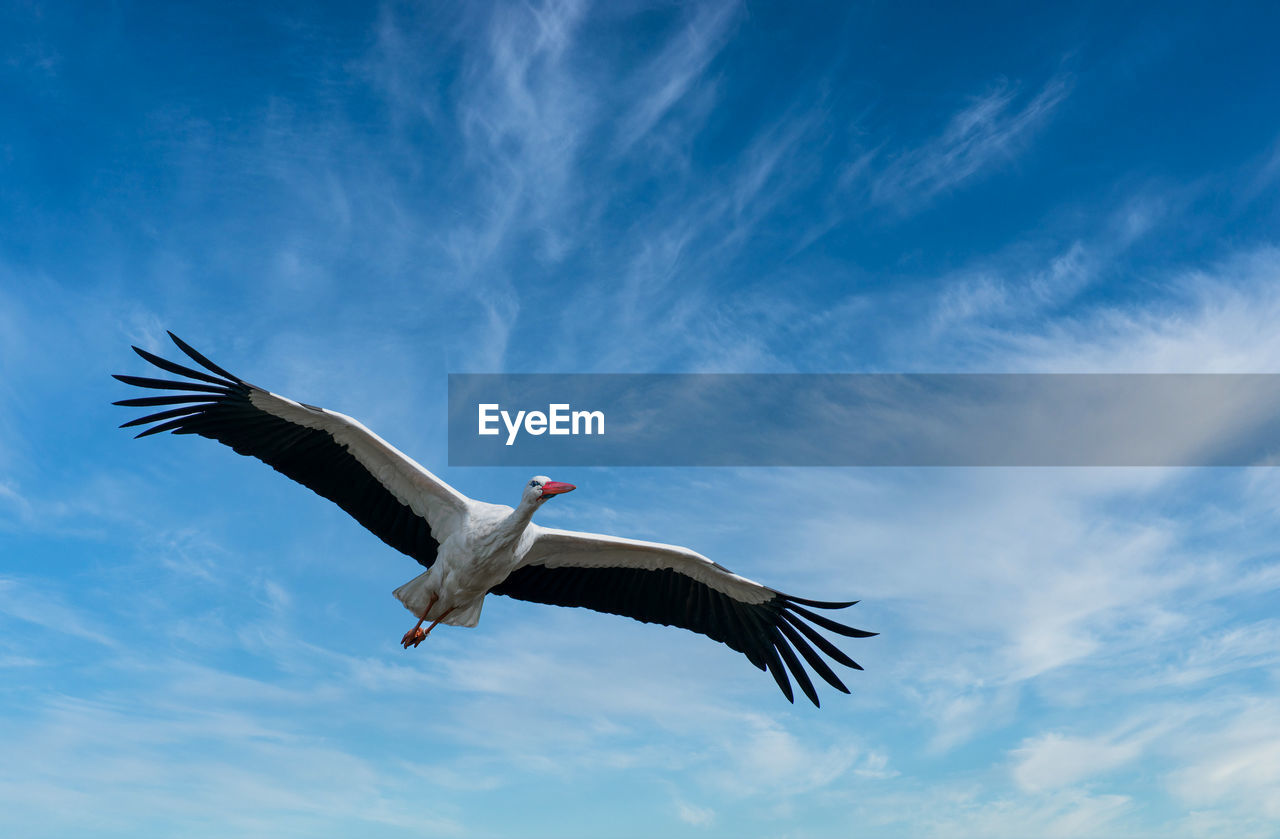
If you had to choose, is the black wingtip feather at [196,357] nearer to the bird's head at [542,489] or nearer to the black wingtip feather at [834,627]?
the bird's head at [542,489]

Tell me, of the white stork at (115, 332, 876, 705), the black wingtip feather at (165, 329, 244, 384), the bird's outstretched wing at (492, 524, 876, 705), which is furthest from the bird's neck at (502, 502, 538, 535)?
the black wingtip feather at (165, 329, 244, 384)

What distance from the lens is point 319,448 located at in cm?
1392

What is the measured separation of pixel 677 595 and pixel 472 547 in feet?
12.2

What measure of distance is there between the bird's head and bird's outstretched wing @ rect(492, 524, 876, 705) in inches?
64.3

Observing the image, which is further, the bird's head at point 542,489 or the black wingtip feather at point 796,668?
the black wingtip feather at point 796,668

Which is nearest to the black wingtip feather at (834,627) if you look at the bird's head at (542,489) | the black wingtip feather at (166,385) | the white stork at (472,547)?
the white stork at (472,547)

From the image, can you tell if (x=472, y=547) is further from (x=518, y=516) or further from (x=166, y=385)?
(x=166, y=385)

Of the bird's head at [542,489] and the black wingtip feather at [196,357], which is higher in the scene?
the black wingtip feather at [196,357]

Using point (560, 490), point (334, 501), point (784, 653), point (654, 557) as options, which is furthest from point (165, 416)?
point (784, 653)

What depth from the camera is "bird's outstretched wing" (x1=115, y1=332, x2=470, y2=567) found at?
13.5 m

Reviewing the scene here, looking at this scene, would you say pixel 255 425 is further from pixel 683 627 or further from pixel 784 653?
pixel 784 653

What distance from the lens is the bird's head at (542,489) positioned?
43.0 ft

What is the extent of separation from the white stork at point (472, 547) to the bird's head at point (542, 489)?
0.05ft

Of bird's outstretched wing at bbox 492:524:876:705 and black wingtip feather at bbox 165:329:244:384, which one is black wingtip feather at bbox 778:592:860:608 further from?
black wingtip feather at bbox 165:329:244:384
